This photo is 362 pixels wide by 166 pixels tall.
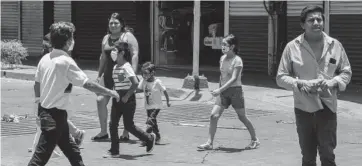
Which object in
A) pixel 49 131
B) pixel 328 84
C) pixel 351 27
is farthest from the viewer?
pixel 351 27

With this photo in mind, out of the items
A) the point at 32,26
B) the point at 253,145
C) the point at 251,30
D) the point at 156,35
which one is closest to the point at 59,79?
the point at 253,145

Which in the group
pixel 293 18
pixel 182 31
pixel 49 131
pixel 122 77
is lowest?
pixel 49 131

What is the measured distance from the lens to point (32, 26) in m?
25.1

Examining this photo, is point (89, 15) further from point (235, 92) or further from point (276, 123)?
point (235, 92)

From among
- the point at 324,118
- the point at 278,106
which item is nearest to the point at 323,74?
the point at 324,118

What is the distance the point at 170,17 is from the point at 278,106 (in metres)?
7.52

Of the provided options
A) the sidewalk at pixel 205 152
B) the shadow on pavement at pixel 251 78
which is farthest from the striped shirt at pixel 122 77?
the shadow on pavement at pixel 251 78

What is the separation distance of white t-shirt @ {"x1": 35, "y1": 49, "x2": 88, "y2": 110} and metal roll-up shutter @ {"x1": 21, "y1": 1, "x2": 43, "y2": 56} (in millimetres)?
18539

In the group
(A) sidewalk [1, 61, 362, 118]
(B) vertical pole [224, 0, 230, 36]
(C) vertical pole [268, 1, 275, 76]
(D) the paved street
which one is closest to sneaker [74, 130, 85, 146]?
(D) the paved street

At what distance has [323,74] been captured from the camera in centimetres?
598

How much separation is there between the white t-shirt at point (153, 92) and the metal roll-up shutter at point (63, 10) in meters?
14.6

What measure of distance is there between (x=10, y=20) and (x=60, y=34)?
2015 cm

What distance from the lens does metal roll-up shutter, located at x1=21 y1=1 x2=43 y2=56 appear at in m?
24.8

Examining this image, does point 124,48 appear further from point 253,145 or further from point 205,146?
point 253,145
